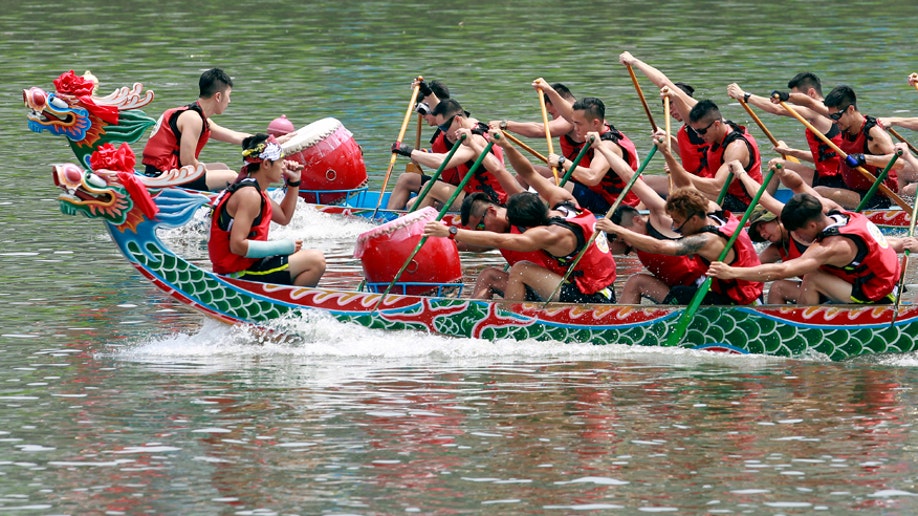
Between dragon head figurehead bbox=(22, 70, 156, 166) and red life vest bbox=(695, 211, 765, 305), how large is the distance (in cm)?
551

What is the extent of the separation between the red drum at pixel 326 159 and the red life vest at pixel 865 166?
5.24m

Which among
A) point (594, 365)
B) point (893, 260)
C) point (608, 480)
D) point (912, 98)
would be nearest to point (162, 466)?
point (608, 480)

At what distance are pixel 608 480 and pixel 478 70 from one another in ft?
67.2

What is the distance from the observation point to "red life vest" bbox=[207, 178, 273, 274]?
→ 1298cm

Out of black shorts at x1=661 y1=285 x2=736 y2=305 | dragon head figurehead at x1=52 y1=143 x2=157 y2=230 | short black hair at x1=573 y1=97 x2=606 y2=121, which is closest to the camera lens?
dragon head figurehead at x1=52 y1=143 x2=157 y2=230

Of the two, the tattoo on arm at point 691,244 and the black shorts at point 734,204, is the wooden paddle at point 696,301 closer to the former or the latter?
the tattoo on arm at point 691,244

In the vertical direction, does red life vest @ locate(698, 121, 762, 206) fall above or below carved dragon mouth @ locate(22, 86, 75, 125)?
below

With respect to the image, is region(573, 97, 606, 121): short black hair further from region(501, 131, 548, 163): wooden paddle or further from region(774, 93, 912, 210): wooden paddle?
region(774, 93, 912, 210): wooden paddle

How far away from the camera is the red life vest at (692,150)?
17156 mm

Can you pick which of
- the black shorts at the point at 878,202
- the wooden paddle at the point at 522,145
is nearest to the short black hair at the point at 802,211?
the wooden paddle at the point at 522,145

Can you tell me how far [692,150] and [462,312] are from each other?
4.99m

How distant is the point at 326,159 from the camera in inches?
→ 740

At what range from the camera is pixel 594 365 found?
12.7 meters

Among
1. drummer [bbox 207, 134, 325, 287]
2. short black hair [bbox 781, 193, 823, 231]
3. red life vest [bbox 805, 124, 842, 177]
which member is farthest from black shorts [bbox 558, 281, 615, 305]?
red life vest [bbox 805, 124, 842, 177]
